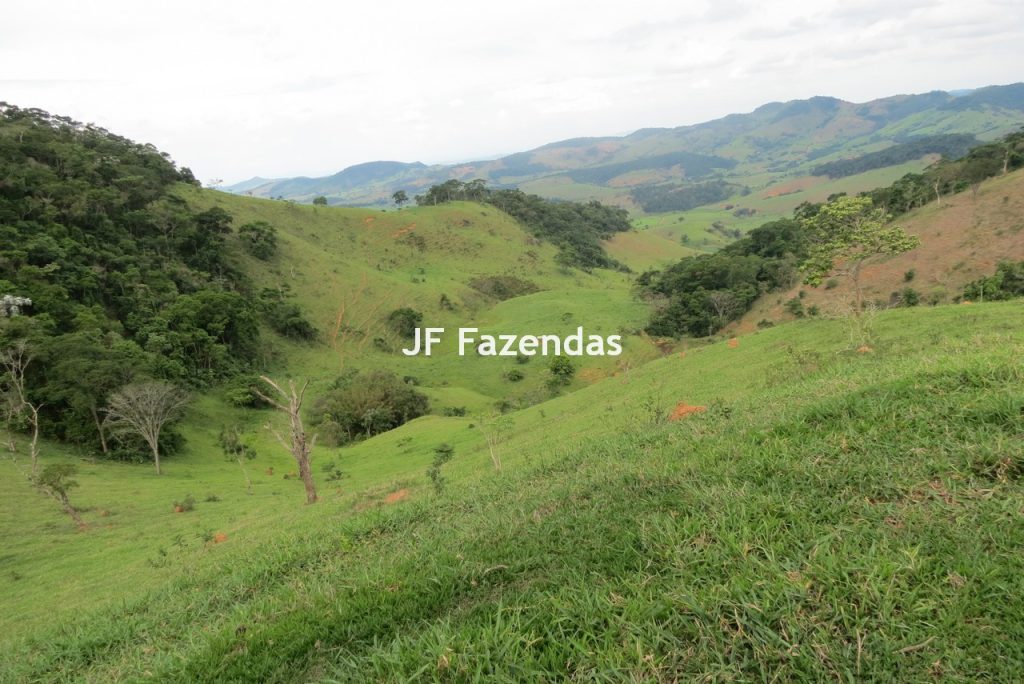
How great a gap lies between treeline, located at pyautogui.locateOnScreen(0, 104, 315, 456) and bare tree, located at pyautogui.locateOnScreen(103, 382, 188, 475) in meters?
1.73

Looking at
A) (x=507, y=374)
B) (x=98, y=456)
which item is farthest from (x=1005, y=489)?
(x=507, y=374)

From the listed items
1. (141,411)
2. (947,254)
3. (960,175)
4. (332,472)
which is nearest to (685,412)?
(332,472)

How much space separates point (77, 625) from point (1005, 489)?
39.7ft

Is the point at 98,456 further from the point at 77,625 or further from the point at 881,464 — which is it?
the point at 881,464

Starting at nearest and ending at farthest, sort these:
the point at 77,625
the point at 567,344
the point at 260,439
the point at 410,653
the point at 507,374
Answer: the point at 410,653
the point at 77,625
the point at 260,439
the point at 507,374
the point at 567,344

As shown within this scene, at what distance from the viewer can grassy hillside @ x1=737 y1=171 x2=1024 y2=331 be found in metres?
44.9

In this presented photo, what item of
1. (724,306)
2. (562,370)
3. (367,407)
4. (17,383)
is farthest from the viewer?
(724,306)

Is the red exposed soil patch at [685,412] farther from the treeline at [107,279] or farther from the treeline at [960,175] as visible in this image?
the treeline at [960,175]

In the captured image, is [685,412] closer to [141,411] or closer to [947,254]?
[141,411]

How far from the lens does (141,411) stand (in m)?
29.0

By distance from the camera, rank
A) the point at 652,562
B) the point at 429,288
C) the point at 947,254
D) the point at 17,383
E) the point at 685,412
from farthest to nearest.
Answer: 1. the point at 429,288
2. the point at 947,254
3. the point at 17,383
4. the point at 685,412
5. the point at 652,562

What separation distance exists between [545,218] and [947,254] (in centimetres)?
8862

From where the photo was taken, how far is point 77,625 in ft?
26.5

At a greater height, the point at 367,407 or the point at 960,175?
the point at 960,175
